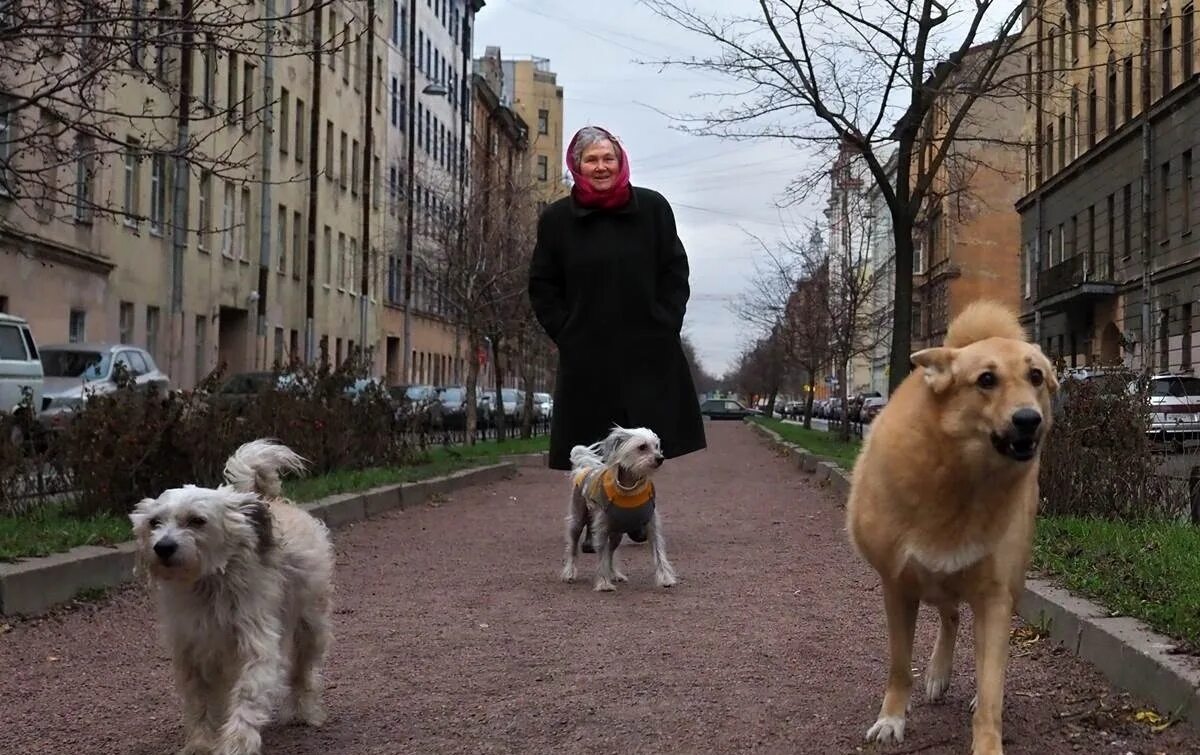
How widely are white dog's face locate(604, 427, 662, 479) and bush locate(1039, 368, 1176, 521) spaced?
3.76 metres

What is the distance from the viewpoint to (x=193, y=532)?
457cm

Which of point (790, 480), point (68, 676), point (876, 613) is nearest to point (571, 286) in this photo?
point (876, 613)

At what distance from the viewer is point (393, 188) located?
46781 millimetres

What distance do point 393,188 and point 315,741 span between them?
141 ft

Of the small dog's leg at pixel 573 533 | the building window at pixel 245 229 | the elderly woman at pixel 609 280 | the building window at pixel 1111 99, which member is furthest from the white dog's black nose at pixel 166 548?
the building window at pixel 1111 99

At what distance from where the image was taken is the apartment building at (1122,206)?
124ft

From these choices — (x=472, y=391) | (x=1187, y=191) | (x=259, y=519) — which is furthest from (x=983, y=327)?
(x=1187, y=191)

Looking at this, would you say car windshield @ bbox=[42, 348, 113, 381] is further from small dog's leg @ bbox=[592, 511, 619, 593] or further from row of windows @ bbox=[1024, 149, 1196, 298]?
row of windows @ bbox=[1024, 149, 1196, 298]

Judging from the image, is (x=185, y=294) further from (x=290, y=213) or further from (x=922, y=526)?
(x=922, y=526)

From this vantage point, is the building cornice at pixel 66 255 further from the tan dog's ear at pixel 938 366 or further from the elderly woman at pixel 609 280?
the tan dog's ear at pixel 938 366

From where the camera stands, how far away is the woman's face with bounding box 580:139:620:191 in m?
7.38

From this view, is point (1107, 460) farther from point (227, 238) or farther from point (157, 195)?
point (227, 238)

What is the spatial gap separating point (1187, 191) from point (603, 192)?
35489 mm

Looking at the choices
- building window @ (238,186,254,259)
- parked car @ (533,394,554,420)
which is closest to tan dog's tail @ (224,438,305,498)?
building window @ (238,186,254,259)
